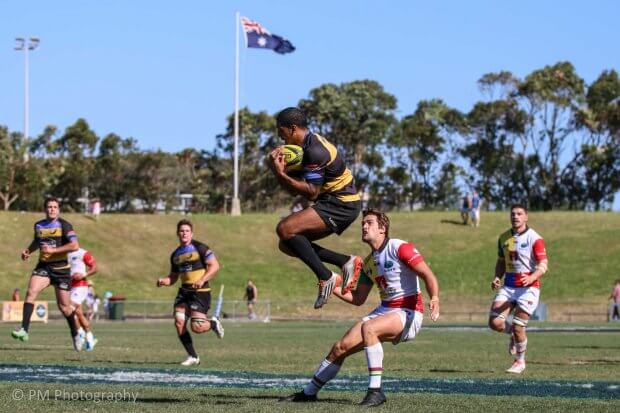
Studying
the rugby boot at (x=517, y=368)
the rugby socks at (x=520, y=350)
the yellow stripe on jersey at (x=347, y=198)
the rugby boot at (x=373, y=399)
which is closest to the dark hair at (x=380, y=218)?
the yellow stripe on jersey at (x=347, y=198)

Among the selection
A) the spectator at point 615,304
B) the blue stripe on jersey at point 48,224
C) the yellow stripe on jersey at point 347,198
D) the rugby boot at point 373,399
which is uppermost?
the yellow stripe on jersey at point 347,198

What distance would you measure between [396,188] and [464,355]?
3051 inches

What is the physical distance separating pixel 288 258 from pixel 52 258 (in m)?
50.3

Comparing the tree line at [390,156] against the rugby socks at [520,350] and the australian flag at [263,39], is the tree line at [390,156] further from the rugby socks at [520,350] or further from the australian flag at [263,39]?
the rugby socks at [520,350]

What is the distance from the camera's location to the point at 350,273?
10.8 m

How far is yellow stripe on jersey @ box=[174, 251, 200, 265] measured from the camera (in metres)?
17.1

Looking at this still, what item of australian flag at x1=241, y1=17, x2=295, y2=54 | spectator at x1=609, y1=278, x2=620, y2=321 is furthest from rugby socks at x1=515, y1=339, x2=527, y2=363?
australian flag at x1=241, y1=17, x2=295, y2=54

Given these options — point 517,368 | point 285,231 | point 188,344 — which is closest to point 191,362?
point 188,344

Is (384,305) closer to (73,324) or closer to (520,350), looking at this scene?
(520,350)

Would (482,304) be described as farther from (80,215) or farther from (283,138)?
(283,138)

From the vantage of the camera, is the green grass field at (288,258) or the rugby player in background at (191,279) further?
the green grass field at (288,258)

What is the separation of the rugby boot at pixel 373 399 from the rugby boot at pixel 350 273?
1.29 meters

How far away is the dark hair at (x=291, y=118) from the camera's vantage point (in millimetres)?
10492

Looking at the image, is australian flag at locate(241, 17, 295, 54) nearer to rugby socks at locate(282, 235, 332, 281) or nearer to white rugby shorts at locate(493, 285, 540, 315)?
white rugby shorts at locate(493, 285, 540, 315)
